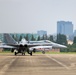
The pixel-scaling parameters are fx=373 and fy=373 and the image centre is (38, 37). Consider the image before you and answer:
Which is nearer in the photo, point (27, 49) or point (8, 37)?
point (27, 49)

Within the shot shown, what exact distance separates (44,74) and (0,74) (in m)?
2.46

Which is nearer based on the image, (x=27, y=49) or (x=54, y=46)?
(x=27, y=49)

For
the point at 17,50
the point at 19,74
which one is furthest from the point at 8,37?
the point at 19,74

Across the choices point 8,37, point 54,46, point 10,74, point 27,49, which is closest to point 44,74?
point 10,74

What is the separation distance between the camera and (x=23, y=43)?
231 ft

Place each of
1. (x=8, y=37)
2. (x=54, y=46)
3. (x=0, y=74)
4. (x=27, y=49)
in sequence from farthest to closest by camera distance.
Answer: (x=54, y=46)
(x=8, y=37)
(x=27, y=49)
(x=0, y=74)

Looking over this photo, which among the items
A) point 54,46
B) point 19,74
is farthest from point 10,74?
point 54,46

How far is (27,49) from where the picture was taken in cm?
7038

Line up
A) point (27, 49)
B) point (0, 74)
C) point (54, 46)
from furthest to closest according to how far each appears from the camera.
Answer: point (54, 46)
point (27, 49)
point (0, 74)

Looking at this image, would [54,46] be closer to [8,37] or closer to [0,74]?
[8,37]

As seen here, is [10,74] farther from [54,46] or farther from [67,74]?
[54,46]

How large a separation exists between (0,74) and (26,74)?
57.4 inches

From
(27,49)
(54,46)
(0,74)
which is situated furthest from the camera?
(54,46)

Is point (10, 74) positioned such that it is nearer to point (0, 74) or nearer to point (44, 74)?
point (0, 74)
